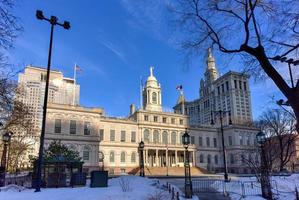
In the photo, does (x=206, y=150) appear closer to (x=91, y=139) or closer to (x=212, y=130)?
(x=212, y=130)

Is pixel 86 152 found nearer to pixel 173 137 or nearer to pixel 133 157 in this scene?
pixel 133 157

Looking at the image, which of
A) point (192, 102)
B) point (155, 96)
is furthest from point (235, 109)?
point (155, 96)

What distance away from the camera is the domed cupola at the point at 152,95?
74250 mm

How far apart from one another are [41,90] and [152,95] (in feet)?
94.8

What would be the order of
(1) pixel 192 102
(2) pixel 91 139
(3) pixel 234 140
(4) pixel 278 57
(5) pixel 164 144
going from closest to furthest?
(4) pixel 278 57 < (2) pixel 91 139 < (5) pixel 164 144 < (3) pixel 234 140 < (1) pixel 192 102

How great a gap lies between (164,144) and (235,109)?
178ft

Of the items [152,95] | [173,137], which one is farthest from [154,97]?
[173,137]

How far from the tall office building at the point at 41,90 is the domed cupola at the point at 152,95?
1884 cm

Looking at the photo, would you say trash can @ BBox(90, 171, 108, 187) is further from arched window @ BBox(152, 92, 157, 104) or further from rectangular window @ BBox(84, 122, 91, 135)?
arched window @ BBox(152, 92, 157, 104)

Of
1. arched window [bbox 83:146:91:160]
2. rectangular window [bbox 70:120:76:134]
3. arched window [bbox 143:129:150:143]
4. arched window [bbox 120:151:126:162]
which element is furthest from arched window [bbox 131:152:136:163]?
rectangular window [bbox 70:120:76:134]

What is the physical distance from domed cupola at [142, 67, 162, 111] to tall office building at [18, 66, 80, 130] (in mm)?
18841

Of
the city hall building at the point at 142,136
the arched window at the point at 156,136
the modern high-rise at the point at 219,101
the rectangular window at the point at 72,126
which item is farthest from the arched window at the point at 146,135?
the modern high-rise at the point at 219,101

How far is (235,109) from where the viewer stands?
353 ft

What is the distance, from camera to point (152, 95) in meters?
75.6
